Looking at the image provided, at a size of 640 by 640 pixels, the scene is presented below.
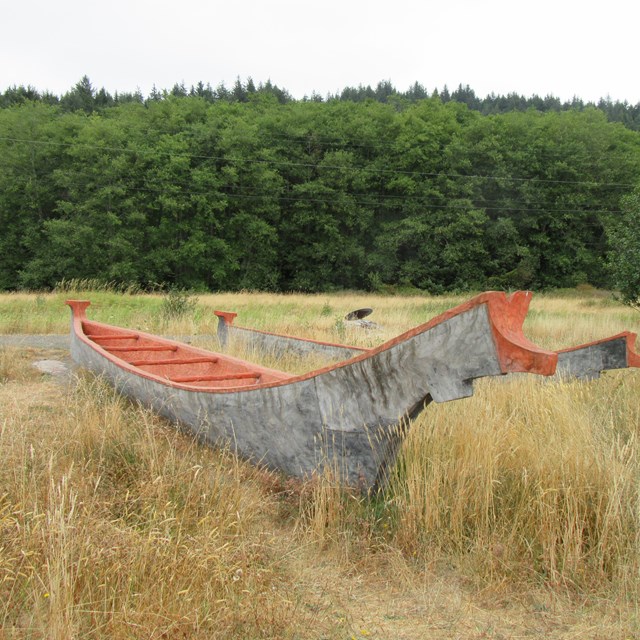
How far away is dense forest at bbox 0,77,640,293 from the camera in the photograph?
4462 centimetres

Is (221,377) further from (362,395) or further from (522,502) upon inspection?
(522,502)

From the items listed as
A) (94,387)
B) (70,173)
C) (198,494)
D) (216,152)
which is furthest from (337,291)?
(198,494)

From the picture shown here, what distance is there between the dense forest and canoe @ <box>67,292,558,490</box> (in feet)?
130

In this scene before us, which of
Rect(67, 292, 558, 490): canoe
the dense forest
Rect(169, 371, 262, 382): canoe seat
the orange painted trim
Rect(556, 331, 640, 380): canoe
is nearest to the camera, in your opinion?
the orange painted trim

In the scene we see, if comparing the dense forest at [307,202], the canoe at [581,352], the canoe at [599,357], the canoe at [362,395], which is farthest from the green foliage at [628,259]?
the dense forest at [307,202]

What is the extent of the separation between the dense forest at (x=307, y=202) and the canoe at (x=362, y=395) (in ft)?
130

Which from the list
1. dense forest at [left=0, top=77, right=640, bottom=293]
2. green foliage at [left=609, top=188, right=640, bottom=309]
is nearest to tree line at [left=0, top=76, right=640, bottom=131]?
dense forest at [left=0, top=77, right=640, bottom=293]

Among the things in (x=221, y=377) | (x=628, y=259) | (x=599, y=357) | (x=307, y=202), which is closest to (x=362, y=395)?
(x=221, y=377)

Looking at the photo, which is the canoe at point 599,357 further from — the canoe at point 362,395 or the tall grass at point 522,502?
the canoe at point 362,395

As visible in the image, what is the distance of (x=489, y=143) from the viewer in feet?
161

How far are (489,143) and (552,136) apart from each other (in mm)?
6835

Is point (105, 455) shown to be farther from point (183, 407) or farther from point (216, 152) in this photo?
point (216, 152)

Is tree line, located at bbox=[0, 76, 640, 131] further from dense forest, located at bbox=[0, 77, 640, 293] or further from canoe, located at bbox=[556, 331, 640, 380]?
canoe, located at bbox=[556, 331, 640, 380]

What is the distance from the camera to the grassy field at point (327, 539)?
250 cm
